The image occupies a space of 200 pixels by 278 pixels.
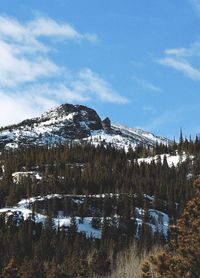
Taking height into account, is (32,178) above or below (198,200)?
above

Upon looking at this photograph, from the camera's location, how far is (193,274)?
23422 mm

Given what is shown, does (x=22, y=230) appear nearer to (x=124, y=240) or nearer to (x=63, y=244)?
(x=63, y=244)

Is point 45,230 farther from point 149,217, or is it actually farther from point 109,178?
point 109,178

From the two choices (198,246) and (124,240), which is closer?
(198,246)

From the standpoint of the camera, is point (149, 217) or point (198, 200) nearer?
point (198, 200)


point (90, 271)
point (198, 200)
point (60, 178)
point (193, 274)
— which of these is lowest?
point (90, 271)

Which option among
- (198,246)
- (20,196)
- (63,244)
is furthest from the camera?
(20,196)

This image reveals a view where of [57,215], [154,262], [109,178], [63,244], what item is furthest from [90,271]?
[109,178]

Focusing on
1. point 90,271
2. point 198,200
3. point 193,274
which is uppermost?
point 198,200

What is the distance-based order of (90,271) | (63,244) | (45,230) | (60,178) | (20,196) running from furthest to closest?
(60,178) < (20,196) < (45,230) < (63,244) < (90,271)

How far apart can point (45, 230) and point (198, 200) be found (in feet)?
368

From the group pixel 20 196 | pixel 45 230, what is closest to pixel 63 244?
pixel 45 230

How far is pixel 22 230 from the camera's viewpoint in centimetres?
13325

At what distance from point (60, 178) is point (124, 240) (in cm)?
5896
